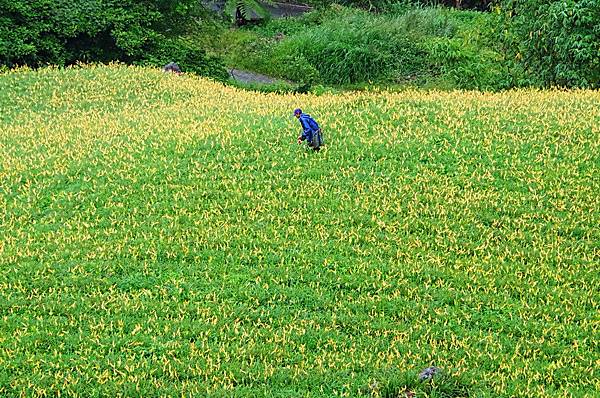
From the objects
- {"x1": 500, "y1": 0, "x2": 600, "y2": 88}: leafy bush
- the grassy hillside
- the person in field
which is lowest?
the grassy hillside

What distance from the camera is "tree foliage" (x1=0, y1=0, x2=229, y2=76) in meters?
18.3

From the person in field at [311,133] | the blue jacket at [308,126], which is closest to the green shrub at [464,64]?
the person in field at [311,133]

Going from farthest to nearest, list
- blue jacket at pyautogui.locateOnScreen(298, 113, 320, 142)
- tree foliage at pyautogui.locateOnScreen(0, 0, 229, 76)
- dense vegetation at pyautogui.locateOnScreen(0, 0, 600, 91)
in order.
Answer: tree foliage at pyautogui.locateOnScreen(0, 0, 229, 76) → dense vegetation at pyautogui.locateOnScreen(0, 0, 600, 91) → blue jacket at pyautogui.locateOnScreen(298, 113, 320, 142)

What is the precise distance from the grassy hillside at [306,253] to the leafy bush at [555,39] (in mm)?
2235

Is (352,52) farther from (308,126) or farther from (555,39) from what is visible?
(308,126)

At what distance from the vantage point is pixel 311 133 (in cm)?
1112

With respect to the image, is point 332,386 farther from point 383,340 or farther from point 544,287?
point 544,287

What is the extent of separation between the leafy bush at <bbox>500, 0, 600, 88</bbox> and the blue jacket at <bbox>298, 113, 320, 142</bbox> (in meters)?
7.76

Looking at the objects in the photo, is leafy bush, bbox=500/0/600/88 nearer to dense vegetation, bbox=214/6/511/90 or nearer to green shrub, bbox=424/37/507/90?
dense vegetation, bbox=214/6/511/90

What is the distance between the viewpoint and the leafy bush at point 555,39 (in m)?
15.4

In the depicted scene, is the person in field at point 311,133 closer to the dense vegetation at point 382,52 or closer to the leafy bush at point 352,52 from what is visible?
the dense vegetation at point 382,52

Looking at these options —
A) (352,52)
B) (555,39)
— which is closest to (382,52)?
(352,52)

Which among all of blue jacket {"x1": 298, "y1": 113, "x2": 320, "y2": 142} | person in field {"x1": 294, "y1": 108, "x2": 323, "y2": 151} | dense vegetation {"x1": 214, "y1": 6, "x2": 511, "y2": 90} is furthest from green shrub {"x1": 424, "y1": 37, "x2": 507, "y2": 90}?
blue jacket {"x1": 298, "y1": 113, "x2": 320, "y2": 142}

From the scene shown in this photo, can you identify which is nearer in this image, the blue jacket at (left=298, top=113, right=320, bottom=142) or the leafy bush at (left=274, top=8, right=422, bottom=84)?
the blue jacket at (left=298, top=113, right=320, bottom=142)
